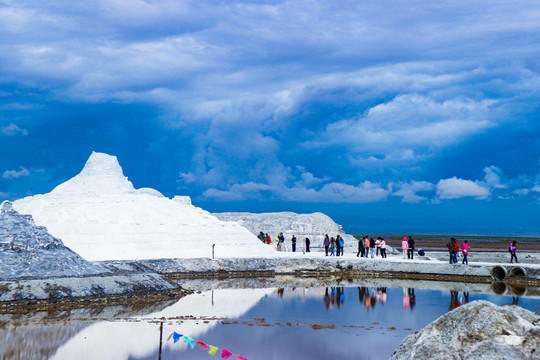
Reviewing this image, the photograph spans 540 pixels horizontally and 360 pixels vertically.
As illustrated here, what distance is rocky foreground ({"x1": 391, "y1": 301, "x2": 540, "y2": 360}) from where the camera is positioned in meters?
5.26

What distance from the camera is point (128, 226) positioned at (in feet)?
94.7

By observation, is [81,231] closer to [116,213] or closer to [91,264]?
[116,213]

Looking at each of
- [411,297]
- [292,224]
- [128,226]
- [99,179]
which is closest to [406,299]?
[411,297]

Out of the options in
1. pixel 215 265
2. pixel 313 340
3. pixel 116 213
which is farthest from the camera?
pixel 116 213

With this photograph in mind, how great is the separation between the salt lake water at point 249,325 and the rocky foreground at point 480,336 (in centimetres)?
435

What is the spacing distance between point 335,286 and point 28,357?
517 inches

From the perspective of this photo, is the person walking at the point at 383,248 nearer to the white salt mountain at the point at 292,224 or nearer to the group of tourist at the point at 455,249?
the group of tourist at the point at 455,249

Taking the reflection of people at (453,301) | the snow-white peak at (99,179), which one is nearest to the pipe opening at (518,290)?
the reflection of people at (453,301)

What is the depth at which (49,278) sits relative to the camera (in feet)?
56.6

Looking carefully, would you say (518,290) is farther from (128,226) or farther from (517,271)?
(128,226)

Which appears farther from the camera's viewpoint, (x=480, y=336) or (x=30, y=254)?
(x=30, y=254)

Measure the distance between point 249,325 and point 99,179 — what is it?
26.1 meters

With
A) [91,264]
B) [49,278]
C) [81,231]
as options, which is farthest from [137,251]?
[49,278]

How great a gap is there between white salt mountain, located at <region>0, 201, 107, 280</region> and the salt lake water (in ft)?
9.90
